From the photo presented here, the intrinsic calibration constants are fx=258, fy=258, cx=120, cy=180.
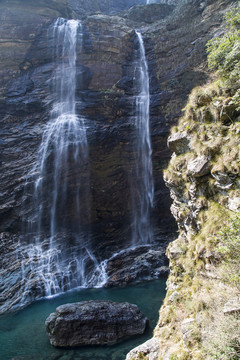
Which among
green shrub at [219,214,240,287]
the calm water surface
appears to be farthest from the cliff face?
green shrub at [219,214,240,287]

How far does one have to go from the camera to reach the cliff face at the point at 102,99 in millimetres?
23578

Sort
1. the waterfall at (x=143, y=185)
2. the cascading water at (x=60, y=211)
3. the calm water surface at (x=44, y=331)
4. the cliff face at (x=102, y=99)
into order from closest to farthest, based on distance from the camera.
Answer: the calm water surface at (x=44, y=331) < the cascading water at (x=60, y=211) < the cliff face at (x=102, y=99) < the waterfall at (x=143, y=185)

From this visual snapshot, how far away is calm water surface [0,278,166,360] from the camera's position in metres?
9.80

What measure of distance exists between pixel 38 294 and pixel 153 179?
13907 millimetres

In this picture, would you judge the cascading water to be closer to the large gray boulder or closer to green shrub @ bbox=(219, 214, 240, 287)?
the large gray boulder

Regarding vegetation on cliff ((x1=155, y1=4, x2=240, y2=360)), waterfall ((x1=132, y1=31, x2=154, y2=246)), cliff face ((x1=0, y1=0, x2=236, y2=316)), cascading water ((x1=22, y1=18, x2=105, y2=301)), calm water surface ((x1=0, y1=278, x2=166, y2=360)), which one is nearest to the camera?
vegetation on cliff ((x1=155, y1=4, x2=240, y2=360))

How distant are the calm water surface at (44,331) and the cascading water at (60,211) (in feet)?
6.93

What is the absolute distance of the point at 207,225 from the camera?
23.8ft

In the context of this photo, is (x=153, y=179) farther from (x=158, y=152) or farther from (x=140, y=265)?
(x=140, y=265)

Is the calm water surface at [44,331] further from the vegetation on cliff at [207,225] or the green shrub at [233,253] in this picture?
the green shrub at [233,253]

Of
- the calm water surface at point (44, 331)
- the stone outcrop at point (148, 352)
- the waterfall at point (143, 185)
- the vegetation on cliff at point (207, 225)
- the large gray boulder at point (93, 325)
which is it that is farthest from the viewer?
the waterfall at point (143, 185)

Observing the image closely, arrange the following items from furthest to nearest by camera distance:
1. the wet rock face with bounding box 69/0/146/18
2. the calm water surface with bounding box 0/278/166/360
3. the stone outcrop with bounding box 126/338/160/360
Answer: the wet rock face with bounding box 69/0/146/18, the calm water surface with bounding box 0/278/166/360, the stone outcrop with bounding box 126/338/160/360

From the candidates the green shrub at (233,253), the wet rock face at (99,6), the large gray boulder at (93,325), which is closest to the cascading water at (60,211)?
the large gray boulder at (93,325)

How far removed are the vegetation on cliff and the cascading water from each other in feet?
42.4
